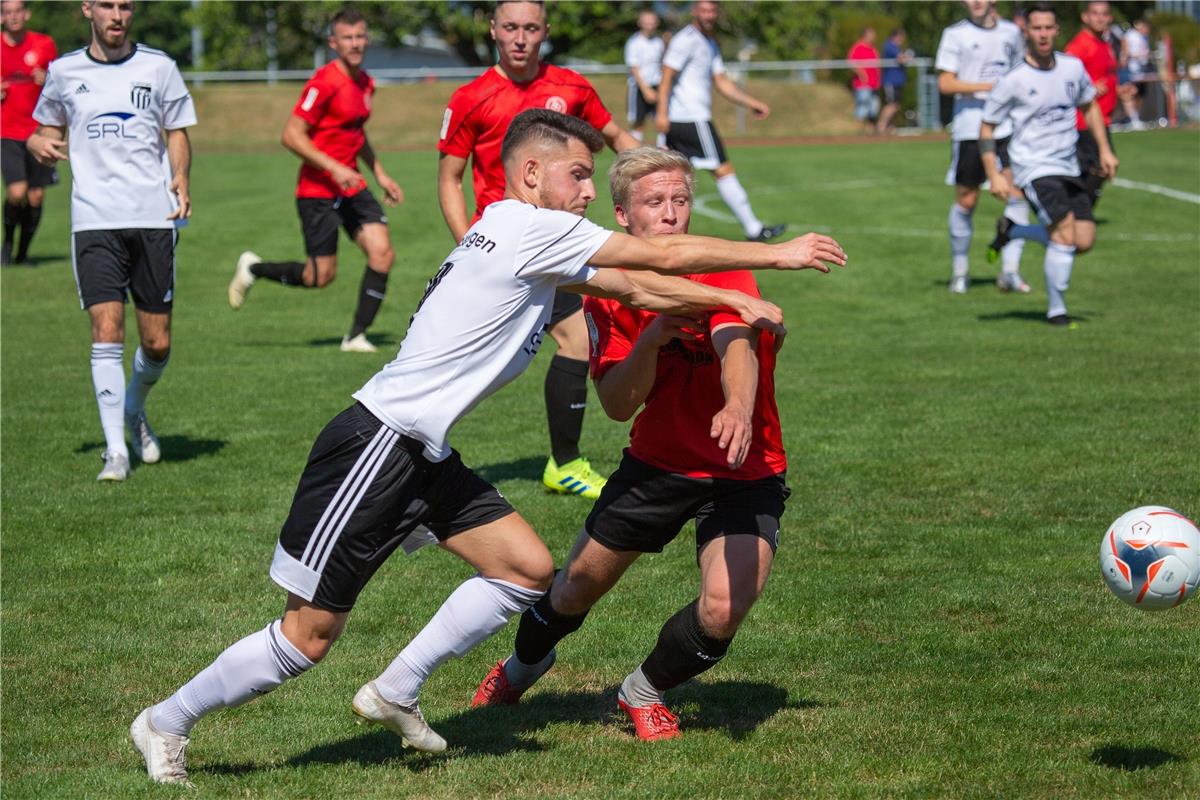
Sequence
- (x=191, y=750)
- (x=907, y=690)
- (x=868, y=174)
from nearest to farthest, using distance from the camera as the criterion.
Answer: (x=191, y=750) < (x=907, y=690) < (x=868, y=174)

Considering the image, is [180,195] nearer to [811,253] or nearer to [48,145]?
[48,145]

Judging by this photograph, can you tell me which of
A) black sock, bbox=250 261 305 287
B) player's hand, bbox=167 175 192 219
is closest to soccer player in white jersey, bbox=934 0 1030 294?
black sock, bbox=250 261 305 287

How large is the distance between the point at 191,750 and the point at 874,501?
4015 mm

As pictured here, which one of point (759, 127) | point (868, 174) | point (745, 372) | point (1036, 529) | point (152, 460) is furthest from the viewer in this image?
point (759, 127)

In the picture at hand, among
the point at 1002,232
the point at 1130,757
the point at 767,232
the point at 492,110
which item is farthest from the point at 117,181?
the point at 767,232

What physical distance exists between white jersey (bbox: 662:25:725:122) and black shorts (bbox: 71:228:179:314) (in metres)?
8.69

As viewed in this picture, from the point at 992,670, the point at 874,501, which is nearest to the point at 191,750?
the point at 992,670

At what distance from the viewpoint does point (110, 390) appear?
28.7ft

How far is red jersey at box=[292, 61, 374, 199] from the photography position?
1223 cm

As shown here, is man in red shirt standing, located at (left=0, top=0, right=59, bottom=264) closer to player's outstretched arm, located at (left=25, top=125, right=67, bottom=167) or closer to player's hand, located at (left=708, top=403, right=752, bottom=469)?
player's outstretched arm, located at (left=25, top=125, right=67, bottom=167)

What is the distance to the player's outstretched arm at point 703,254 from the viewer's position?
426cm

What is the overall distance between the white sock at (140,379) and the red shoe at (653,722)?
5035 mm

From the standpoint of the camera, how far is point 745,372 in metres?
4.40

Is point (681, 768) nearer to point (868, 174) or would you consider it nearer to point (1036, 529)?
point (1036, 529)
